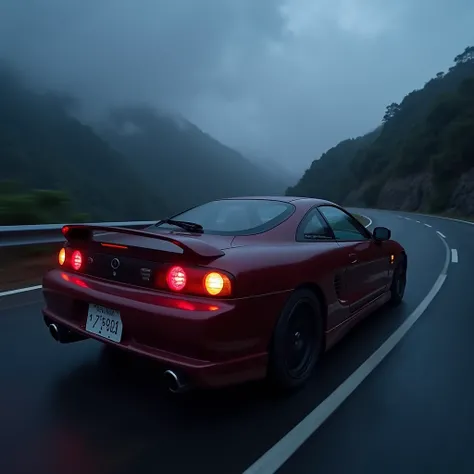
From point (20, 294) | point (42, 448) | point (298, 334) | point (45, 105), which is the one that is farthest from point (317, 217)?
point (45, 105)

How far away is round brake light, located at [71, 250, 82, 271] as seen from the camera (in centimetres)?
324

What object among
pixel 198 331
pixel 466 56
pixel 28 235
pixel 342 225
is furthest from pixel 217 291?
pixel 466 56

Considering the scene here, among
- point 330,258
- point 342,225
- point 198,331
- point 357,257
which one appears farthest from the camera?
point 342,225

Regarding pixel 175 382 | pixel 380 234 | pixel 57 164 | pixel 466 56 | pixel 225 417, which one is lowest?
pixel 57 164

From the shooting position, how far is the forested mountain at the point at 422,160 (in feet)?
129

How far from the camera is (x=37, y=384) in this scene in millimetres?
3074

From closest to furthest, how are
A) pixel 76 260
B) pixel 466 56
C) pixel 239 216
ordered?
pixel 76 260 < pixel 239 216 < pixel 466 56

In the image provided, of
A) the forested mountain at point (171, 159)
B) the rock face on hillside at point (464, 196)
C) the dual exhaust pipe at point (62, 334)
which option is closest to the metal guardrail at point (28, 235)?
the dual exhaust pipe at point (62, 334)

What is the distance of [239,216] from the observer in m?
3.62

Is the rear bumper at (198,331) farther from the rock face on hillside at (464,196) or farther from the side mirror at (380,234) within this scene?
the rock face on hillside at (464,196)

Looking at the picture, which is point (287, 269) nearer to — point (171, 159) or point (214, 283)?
point (214, 283)

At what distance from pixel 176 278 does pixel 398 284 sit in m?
3.58

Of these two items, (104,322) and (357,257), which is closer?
(104,322)

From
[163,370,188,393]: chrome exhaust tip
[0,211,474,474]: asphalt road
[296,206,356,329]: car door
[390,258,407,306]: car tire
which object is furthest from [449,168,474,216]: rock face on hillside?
[163,370,188,393]: chrome exhaust tip
